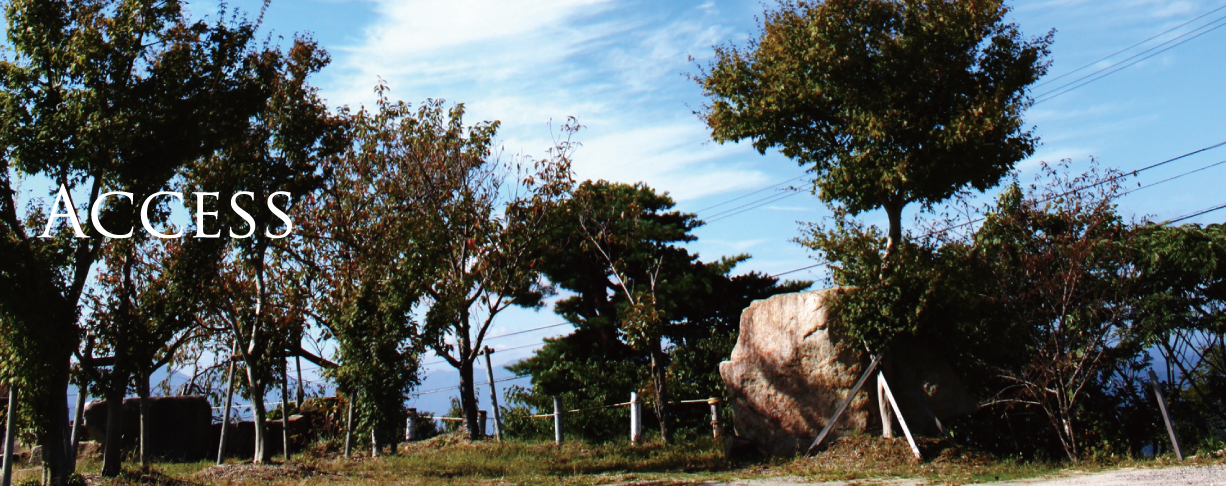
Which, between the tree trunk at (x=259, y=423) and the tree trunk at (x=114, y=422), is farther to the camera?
the tree trunk at (x=259, y=423)

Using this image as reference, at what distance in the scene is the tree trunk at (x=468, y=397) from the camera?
1938 cm

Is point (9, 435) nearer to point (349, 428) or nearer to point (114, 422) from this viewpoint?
point (114, 422)

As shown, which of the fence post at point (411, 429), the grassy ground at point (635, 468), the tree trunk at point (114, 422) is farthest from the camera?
the fence post at point (411, 429)

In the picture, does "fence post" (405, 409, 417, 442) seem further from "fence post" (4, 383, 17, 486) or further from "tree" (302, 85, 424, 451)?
"fence post" (4, 383, 17, 486)

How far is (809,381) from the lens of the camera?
1354 centimetres

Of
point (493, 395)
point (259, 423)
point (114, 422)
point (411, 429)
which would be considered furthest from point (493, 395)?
point (114, 422)

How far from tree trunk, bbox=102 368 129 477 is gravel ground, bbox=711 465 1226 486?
327 inches

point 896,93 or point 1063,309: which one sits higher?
point 896,93

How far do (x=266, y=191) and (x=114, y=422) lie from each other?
4042 millimetres

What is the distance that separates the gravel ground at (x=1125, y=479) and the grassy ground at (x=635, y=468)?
40 centimetres

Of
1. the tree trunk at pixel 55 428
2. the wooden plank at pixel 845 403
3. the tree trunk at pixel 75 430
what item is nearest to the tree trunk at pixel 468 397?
the tree trunk at pixel 75 430

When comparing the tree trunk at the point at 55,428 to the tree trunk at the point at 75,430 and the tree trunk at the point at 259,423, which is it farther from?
the tree trunk at the point at 259,423

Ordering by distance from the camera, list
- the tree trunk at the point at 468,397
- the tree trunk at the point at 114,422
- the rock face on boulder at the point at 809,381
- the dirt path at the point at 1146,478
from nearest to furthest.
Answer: the dirt path at the point at 1146,478 < the tree trunk at the point at 114,422 < the rock face on boulder at the point at 809,381 < the tree trunk at the point at 468,397

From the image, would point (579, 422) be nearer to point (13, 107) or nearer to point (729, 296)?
point (729, 296)
